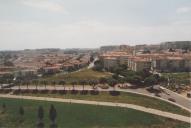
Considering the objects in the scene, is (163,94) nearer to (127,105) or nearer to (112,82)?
(112,82)

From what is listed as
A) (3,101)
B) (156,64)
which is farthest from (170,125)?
(156,64)

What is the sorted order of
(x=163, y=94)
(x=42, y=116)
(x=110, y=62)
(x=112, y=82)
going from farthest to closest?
(x=110, y=62) → (x=112, y=82) → (x=163, y=94) → (x=42, y=116)

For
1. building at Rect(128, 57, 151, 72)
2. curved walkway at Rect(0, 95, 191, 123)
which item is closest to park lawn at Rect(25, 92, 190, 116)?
curved walkway at Rect(0, 95, 191, 123)

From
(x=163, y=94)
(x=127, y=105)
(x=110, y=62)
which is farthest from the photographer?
(x=110, y=62)

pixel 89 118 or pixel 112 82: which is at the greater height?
pixel 112 82

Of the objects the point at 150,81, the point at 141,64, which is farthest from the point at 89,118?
the point at 141,64

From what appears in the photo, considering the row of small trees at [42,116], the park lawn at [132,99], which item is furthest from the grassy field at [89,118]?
the park lawn at [132,99]
